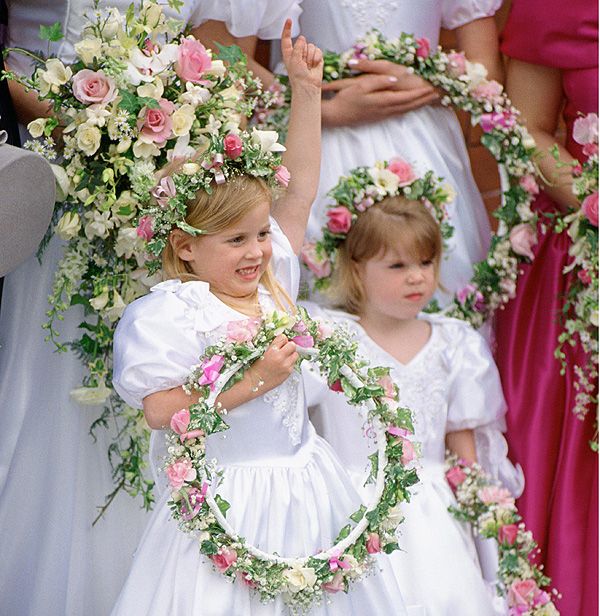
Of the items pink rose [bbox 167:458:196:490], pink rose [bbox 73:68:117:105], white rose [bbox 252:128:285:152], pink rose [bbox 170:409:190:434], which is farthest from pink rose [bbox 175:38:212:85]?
pink rose [bbox 167:458:196:490]

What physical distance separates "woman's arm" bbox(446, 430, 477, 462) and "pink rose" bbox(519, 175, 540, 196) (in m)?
0.89

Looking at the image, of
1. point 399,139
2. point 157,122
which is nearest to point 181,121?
point 157,122

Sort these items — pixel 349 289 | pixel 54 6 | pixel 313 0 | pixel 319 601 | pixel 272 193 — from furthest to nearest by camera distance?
pixel 313 0 → pixel 349 289 → pixel 54 6 → pixel 272 193 → pixel 319 601

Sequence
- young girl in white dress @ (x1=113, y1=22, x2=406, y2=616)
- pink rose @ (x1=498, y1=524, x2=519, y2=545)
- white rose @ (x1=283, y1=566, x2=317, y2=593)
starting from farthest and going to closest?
pink rose @ (x1=498, y1=524, x2=519, y2=545) < young girl in white dress @ (x1=113, y1=22, x2=406, y2=616) < white rose @ (x1=283, y1=566, x2=317, y2=593)

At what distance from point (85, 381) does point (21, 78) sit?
3.03 ft

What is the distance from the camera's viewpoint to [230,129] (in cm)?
314

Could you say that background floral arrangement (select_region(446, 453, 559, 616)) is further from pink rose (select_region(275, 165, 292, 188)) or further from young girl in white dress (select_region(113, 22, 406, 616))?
pink rose (select_region(275, 165, 292, 188))

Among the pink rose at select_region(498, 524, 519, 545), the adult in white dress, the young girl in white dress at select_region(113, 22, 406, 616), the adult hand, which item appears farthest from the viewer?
the adult hand

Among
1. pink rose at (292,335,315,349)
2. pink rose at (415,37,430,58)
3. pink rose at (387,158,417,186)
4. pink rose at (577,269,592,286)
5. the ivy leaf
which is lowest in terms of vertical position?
pink rose at (577,269,592,286)

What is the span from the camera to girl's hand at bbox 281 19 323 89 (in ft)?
10.6

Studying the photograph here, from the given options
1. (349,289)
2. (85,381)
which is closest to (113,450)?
(85,381)

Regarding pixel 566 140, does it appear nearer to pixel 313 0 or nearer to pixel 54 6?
pixel 313 0

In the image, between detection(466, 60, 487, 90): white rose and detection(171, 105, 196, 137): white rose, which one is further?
detection(466, 60, 487, 90): white rose

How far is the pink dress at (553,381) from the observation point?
3.91m
